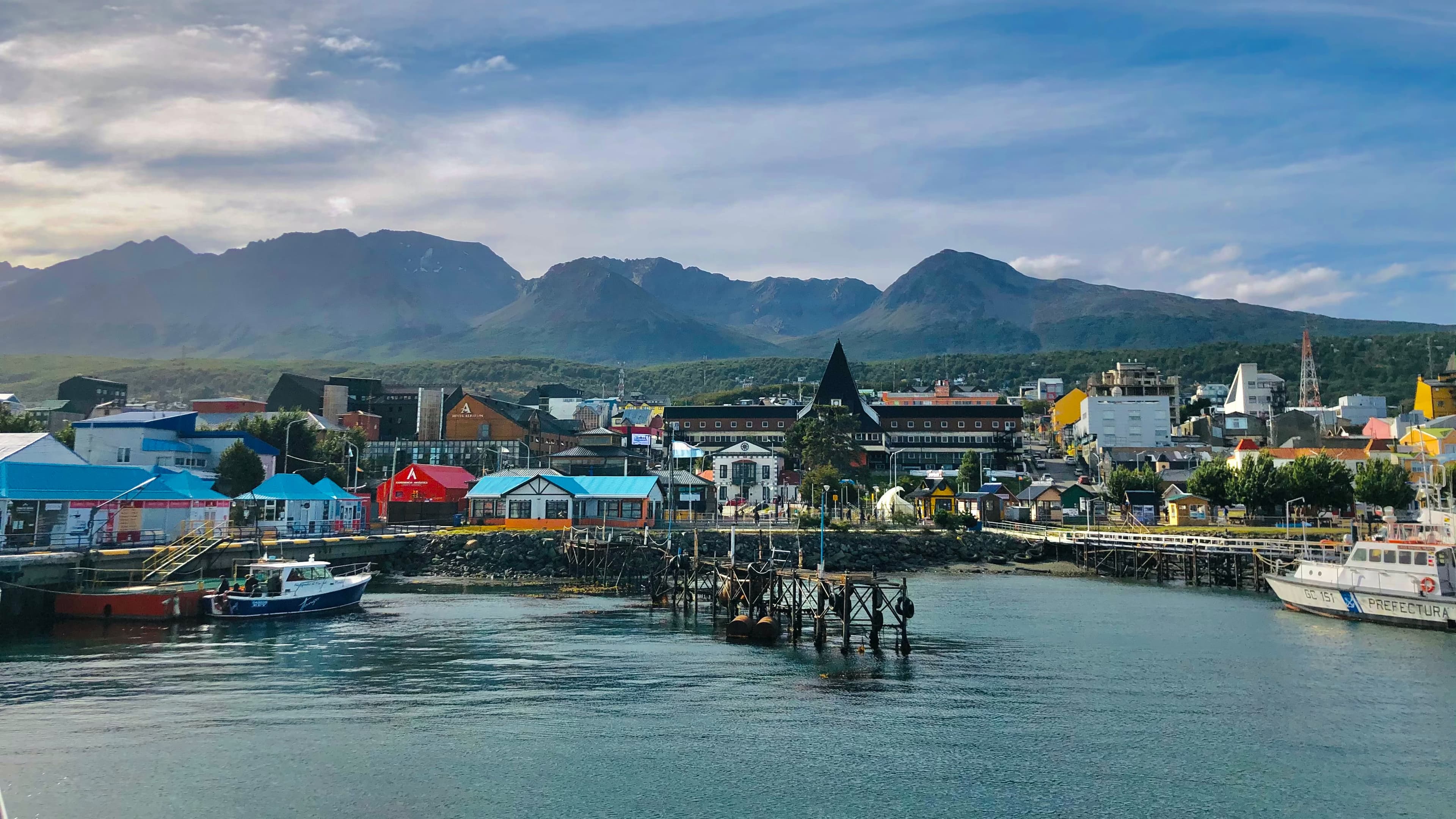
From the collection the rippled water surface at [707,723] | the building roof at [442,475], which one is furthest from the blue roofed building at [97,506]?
the building roof at [442,475]

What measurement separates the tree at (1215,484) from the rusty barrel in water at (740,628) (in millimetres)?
60894

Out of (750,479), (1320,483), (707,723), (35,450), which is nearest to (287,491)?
(35,450)

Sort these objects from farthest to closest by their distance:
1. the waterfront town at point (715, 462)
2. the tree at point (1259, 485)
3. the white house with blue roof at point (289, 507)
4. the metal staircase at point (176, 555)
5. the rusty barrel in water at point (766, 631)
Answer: the tree at point (1259, 485) → the white house with blue roof at point (289, 507) → the waterfront town at point (715, 462) → the metal staircase at point (176, 555) → the rusty barrel in water at point (766, 631)

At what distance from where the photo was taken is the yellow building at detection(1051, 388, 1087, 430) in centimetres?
17125

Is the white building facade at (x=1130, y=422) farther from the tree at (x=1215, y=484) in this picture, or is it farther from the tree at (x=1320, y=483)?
the tree at (x=1320, y=483)

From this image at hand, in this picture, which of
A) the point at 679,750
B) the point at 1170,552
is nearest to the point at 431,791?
the point at 679,750

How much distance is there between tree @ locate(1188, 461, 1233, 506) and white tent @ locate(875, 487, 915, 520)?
87.3 feet

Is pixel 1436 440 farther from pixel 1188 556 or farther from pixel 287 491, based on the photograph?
pixel 287 491

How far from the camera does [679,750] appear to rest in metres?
27.2

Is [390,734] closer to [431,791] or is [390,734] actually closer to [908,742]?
[431,791]

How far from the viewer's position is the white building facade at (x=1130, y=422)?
14175cm

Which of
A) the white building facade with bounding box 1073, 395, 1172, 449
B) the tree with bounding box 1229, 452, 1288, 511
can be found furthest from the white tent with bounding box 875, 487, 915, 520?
the white building facade with bounding box 1073, 395, 1172, 449

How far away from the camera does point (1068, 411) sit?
173 m

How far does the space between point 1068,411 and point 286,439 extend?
129014 mm
